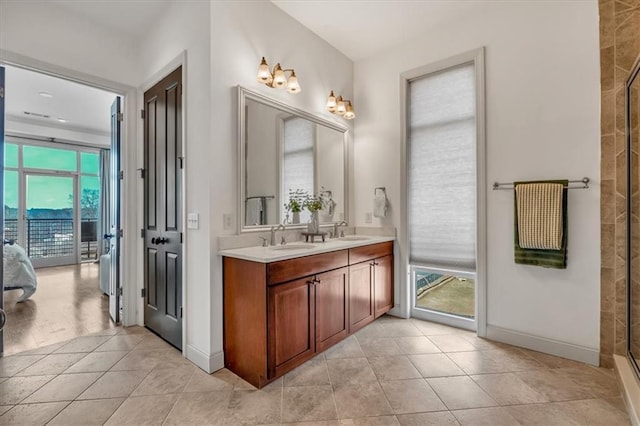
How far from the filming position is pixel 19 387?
2.02m

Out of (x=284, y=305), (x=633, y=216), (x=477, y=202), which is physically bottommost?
(x=284, y=305)

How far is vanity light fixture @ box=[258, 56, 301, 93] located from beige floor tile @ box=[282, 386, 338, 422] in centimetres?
236

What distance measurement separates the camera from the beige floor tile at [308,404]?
1.74 metres

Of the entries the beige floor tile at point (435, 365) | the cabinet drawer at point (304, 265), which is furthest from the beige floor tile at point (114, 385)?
the beige floor tile at point (435, 365)

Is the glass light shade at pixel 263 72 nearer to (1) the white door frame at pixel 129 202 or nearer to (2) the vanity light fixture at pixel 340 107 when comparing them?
(2) the vanity light fixture at pixel 340 107

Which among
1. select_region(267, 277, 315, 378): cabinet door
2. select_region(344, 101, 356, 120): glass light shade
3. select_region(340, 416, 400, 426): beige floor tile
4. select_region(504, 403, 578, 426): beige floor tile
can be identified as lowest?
select_region(504, 403, 578, 426): beige floor tile

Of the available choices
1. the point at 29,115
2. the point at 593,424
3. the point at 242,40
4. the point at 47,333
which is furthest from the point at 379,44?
the point at 29,115

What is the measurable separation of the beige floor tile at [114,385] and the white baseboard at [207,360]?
13.3 inches

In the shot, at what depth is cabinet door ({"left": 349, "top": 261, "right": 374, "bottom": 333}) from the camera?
2684mm

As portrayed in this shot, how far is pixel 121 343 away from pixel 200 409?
4.54ft

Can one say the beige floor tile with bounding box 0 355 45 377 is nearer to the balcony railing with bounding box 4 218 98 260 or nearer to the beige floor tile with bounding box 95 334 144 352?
the beige floor tile with bounding box 95 334 144 352

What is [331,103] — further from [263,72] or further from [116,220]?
[116,220]

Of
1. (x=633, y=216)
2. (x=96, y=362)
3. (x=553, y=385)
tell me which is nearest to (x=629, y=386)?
(x=553, y=385)

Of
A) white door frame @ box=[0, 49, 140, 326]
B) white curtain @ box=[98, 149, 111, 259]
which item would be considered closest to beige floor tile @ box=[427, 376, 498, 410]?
white door frame @ box=[0, 49, 140, 326]
